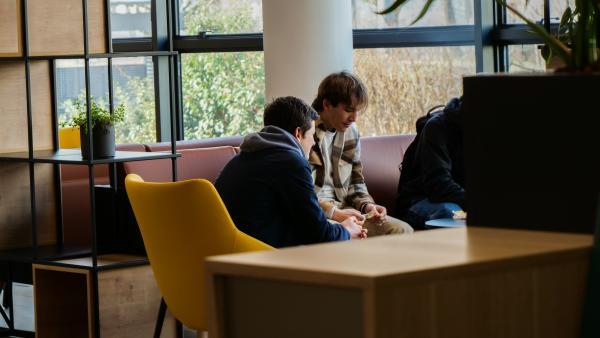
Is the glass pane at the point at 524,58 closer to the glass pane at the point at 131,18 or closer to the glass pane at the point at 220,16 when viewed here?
the glass pane at the point at 220,16

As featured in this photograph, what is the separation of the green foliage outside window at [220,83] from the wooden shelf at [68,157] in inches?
153

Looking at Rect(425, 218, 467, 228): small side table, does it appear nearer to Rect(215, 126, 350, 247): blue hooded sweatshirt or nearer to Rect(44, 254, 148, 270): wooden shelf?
Rect(215, 126, 350, 247): blue hooded sweatshirt

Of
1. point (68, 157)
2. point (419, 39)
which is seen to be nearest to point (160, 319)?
point (68, 157)

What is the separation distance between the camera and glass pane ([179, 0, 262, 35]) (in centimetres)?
874

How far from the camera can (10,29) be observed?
16.0 feet

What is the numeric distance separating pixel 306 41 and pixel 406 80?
1.23m

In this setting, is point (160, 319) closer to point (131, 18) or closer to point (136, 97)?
point (136, 97)

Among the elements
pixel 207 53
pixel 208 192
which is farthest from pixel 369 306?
pixel 207 53

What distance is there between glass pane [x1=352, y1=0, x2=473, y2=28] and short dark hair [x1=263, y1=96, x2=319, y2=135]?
305 cm

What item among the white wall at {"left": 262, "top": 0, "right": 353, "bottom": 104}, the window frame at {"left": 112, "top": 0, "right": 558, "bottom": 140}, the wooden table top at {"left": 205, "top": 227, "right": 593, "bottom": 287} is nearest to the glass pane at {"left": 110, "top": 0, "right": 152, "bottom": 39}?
the window frame at {"left": 112, "top": 0, "right": 558, "bottom": 140}

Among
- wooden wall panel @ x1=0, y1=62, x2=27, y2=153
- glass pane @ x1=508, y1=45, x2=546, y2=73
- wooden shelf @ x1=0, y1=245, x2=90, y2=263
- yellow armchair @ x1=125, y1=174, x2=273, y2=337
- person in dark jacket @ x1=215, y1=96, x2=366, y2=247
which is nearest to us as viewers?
yellow armchair @ x1=125, y1=174, x2=273, y2=337

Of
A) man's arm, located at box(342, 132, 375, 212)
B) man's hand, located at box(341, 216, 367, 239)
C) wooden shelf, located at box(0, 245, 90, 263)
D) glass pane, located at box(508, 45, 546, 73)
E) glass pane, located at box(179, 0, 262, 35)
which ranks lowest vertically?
wooden shelf, located at box(0, 245, 90, 263)

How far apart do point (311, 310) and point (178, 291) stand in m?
2.38

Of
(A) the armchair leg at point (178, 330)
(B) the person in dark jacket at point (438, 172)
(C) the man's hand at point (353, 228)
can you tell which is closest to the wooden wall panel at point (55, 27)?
(A) the armchair leg at point (178, 330)
